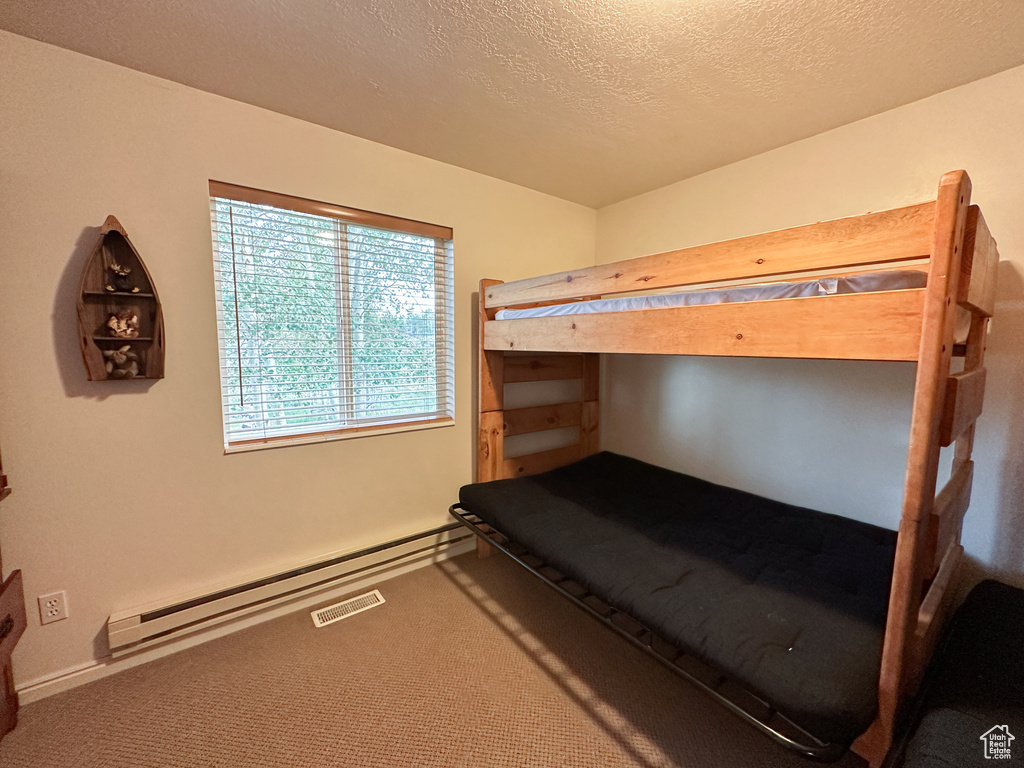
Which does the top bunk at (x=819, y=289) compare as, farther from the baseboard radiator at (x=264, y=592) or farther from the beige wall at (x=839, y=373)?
the baseboard radiator at (x=264, y=592)

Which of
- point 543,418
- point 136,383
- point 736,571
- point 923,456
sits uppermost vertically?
point 136,383

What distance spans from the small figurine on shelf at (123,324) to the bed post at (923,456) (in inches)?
92.5

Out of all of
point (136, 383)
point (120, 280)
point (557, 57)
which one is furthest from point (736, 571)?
point (120, 280)

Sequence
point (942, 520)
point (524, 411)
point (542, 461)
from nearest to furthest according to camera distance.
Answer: point (942, 520), point (524, 411), point (542, 461)

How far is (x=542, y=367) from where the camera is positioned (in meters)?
2.62

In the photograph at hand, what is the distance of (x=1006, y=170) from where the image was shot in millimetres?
1438

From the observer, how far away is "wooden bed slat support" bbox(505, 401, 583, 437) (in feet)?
8.03

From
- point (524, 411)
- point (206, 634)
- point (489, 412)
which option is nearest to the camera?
point (206, 634)

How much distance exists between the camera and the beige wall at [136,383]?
4.43 feet

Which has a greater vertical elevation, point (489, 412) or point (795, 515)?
point (489, 412)

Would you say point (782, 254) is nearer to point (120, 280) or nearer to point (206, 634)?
point (120, 280)

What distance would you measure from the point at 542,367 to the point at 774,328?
1624mm

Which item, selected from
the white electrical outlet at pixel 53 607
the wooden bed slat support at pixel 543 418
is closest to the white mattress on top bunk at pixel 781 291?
the wooden bed slat support at pixel 543 418

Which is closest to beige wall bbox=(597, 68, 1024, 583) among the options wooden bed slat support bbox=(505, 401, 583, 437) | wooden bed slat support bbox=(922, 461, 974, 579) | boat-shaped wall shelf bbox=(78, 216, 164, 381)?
wooden bed slat support bbox=(505, 401, 583, 437)
